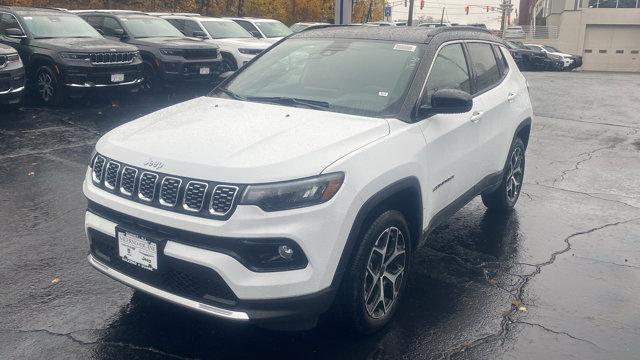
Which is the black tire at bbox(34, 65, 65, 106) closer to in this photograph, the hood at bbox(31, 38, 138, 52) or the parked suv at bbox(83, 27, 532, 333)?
the hood at bbox(31, 38, 138, 52)

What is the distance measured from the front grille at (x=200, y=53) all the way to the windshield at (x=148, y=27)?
135 centimetres

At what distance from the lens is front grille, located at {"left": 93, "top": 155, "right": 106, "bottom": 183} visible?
355 centimetres

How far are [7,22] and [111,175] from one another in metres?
10.2

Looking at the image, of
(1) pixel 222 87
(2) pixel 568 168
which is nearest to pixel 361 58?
(1) pixel 222 87

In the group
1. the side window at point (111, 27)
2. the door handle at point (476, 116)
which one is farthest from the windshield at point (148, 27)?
the door handle at point (476, 116)

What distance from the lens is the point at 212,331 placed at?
145 inches

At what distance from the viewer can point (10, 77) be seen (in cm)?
966

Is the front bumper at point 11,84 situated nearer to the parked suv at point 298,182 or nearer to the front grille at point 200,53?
the front grille at point 200,53

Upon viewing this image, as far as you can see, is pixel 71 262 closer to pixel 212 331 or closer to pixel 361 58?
pixel 212 331

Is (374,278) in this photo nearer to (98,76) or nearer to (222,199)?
(222,199)

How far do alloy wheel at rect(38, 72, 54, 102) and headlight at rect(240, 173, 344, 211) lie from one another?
9557 mm

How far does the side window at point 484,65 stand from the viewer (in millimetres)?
5164

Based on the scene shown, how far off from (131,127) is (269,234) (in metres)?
1.46

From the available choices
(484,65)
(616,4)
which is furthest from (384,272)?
(616,4)
